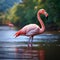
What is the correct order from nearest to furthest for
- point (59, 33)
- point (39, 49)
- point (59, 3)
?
point (39, 49)
point (59, 33)
point (59, 3)

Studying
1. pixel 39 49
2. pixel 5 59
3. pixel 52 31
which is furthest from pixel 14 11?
pixel 5 59

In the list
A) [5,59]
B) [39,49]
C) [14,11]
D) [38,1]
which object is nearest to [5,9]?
[14,11]

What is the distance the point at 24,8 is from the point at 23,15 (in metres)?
0.18

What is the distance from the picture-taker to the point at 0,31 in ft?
30.0

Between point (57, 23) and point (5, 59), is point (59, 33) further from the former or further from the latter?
point (5, 59)

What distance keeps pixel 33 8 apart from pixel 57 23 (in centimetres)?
77

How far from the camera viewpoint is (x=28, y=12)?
9.42m

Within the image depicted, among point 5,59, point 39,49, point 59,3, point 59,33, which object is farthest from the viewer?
point 59,3

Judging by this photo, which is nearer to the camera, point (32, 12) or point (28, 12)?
point (32, 12)

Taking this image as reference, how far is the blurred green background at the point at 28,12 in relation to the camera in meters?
9.17

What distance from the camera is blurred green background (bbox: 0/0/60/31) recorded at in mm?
9172

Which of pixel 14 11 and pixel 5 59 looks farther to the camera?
pixel 14 11

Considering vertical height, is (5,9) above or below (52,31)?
above

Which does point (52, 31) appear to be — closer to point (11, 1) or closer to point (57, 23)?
point (57, 23)
